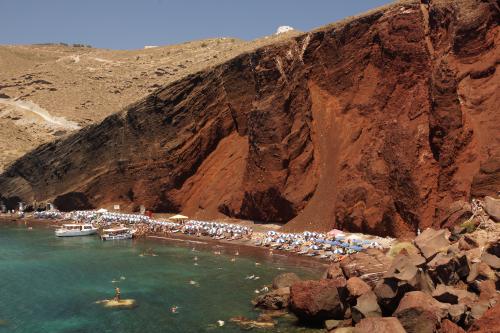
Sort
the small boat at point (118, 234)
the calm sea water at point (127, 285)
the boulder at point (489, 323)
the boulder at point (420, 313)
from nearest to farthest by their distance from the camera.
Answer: the boulder at point (489, 323), the boulder at point (420, 313), the calm sea water at point (127, 285), the small boat at point (118, 234)

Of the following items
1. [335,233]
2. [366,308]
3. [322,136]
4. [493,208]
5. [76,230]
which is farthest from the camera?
[76,230]

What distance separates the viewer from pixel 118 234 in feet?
193

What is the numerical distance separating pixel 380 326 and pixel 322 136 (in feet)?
123

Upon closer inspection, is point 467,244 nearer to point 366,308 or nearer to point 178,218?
point 366,308

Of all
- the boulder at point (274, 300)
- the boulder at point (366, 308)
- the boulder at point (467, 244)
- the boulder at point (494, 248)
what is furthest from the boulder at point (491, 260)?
Result: the boulder at point (274, 300)

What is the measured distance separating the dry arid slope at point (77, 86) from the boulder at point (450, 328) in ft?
283

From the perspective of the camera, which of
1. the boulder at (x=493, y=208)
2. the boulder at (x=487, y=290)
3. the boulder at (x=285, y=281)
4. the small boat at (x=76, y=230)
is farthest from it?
the small boat at (x=76, y=230)

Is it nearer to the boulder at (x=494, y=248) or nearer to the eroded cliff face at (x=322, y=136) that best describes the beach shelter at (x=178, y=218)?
the eroded cliff face at (x=322, y=136)

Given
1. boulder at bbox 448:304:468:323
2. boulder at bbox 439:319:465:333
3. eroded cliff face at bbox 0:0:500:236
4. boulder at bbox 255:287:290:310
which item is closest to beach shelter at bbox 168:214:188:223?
eroded cliff face at bbox 0:0:500:236

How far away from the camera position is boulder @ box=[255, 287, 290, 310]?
93.7 ft

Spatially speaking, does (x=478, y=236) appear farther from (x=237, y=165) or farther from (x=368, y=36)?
(x=237, y=165)

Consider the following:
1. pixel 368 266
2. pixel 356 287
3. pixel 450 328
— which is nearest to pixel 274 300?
pixel 356 287

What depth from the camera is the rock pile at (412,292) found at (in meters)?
20.8

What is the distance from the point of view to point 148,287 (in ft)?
114
